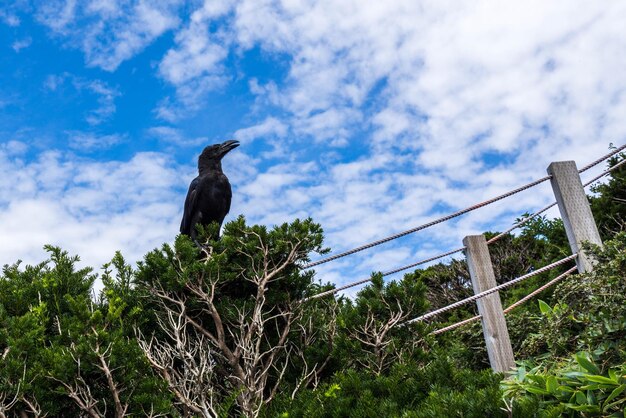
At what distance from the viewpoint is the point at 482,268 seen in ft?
19.0

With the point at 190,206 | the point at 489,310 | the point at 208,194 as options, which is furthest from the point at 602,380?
the point at 190,206

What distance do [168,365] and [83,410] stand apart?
2.26 ft

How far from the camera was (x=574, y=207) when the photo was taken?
5602mm

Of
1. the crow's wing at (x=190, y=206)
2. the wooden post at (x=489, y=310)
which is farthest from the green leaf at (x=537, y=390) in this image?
the crow's wing at (x=190, y=206)

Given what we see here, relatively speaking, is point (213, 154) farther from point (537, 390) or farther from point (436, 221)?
point (537, 390)

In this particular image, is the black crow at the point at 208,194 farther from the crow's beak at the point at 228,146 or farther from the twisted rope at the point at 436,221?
the twisted rope at the point at 436,221

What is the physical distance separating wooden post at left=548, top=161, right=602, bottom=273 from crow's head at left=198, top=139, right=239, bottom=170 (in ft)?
11.4

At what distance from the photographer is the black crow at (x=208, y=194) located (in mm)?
6512

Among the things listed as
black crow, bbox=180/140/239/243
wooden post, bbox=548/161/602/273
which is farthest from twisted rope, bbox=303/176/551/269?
black crow, bbox=180/140/239/243

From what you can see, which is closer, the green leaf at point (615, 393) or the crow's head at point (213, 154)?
the green leaf at point (615, 393)

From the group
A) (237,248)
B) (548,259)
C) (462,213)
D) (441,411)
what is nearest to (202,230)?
(237,248)

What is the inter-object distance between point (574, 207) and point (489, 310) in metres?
1.26

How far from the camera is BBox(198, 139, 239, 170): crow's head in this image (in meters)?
6.83

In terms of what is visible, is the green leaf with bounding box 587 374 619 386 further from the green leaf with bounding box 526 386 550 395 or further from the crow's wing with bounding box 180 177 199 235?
the crow's wing with bounding box 180 177 199 235
